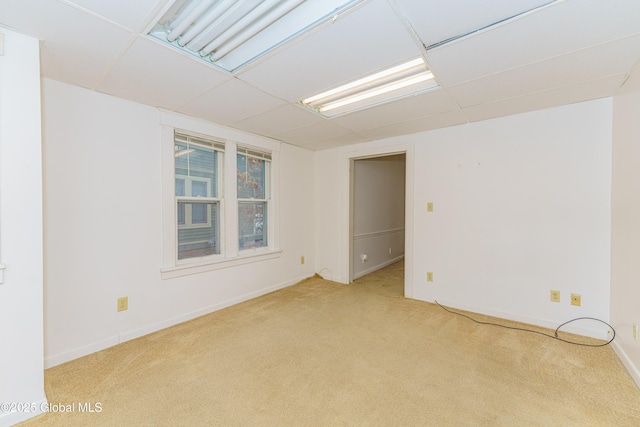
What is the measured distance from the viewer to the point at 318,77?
196 cm

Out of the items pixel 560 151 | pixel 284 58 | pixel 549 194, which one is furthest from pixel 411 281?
pixel 284 58

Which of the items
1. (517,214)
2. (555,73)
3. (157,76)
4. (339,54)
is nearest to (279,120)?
(157,76)

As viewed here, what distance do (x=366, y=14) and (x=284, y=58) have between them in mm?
599

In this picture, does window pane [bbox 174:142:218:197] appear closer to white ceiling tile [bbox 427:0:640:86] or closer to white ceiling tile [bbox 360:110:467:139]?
white ceiling tile [bbox 360:110:467:139]

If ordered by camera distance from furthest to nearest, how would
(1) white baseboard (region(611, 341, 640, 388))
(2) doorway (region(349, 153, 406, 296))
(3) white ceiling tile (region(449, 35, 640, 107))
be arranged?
(2) doorway (region(349, 153, 406, 296))
(1) white baseboard (region(611, 341, 640, 388))
(3) white ceiling tile (region(449, 35, 640, 107))

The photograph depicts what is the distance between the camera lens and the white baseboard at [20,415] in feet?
4.68

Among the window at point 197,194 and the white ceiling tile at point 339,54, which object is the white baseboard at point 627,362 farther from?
the window at point 197,194

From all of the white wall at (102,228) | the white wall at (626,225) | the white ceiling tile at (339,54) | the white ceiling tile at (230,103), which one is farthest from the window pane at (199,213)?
the white wall at (626,225)

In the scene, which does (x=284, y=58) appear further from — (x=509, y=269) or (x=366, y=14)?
(x=509, y=269)

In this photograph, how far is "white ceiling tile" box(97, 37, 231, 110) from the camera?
1669mm

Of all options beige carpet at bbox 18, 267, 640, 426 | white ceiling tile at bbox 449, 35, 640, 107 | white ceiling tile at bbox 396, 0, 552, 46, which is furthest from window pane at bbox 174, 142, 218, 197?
white ceiling tile at bbox 449, 35, 640, 107

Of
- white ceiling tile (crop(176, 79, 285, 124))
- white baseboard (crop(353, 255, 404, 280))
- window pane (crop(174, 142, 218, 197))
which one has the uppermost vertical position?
white ceiling tile (crop(176, 79, 285, 124))

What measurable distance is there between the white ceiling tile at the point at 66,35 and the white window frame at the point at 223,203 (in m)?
0.79

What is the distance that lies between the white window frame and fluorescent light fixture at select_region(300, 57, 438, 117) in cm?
116
